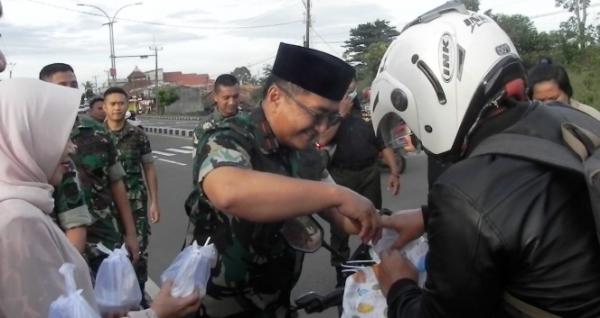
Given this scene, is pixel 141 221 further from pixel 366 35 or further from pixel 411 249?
pixel 366 35

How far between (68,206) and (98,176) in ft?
2.99

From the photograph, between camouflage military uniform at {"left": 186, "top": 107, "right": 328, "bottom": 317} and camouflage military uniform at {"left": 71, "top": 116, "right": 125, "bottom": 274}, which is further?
camouflage military uniform at {"left": 71, "top": 116, "right": 125, "bottom": 274}

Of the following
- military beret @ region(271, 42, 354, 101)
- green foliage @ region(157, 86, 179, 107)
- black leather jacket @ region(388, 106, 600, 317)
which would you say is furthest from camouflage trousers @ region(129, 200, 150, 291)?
green foliage @ region(157, 86, 179, 107)

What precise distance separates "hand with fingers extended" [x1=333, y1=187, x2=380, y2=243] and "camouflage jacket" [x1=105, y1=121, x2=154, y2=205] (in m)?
3.10

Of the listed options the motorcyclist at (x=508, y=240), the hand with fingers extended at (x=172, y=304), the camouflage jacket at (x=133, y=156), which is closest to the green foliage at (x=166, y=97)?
the camouflage jacket at (x=133, y=156)

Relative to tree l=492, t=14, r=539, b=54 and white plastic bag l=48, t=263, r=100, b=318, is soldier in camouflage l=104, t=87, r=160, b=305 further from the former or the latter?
tree l=492, t=14, r=539, b=54

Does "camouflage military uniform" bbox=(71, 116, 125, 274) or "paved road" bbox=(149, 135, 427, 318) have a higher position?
"camouflage military uniform" bbox=(71, 116, 125, 274)

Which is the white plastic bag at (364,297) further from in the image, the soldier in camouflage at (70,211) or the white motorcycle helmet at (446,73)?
the soldier in camouflage at (70,211)

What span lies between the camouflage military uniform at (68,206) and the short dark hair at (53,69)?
164 cm

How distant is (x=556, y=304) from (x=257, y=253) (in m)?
1.00

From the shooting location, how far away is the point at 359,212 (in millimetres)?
1584

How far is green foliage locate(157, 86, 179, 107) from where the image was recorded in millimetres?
64625

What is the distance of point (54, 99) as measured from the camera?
5.67 feet

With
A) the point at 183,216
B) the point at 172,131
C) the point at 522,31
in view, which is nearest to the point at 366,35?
the point at 522,31
